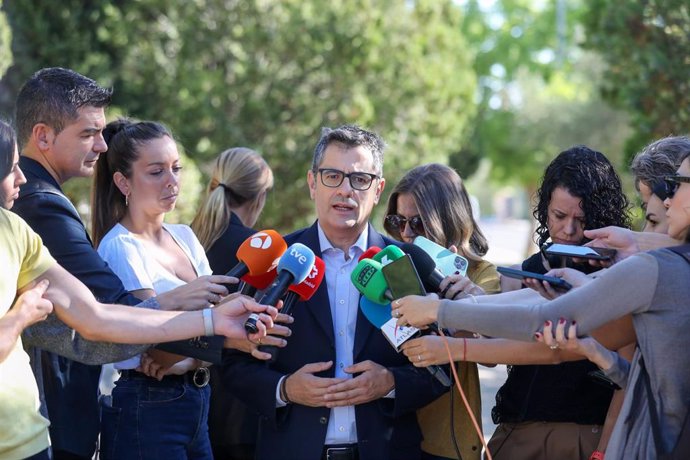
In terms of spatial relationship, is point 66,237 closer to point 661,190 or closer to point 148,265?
point 148,265

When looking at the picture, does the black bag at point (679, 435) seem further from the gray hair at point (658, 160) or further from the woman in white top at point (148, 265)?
the woman in white top at point (148, 265)

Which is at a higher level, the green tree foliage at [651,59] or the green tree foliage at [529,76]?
the green tree foliage at [529,76]

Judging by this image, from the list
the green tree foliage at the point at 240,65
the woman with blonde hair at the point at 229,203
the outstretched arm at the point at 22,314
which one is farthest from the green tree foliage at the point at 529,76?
the outstretched arm at the point at 22,314

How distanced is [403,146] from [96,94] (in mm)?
14121

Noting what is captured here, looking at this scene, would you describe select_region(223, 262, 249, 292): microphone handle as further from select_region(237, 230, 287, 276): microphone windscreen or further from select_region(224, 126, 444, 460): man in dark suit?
select_region(224, 126, 444, 460): man in dark suit

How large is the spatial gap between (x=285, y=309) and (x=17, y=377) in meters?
1.17

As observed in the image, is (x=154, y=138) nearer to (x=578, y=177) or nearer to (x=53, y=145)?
(x=53, y=145)

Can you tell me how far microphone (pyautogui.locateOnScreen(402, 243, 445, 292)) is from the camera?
4.28 metres

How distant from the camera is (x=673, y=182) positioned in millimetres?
3725

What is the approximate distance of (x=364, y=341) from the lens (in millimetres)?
4316

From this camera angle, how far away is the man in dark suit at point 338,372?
4176 mm

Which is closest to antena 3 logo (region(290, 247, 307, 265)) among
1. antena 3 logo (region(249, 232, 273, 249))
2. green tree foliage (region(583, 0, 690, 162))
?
antena 3 logo (region(249, 232, 273, 249))

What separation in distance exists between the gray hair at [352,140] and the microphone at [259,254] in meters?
0.52

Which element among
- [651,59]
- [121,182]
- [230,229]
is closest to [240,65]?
[651,59]
